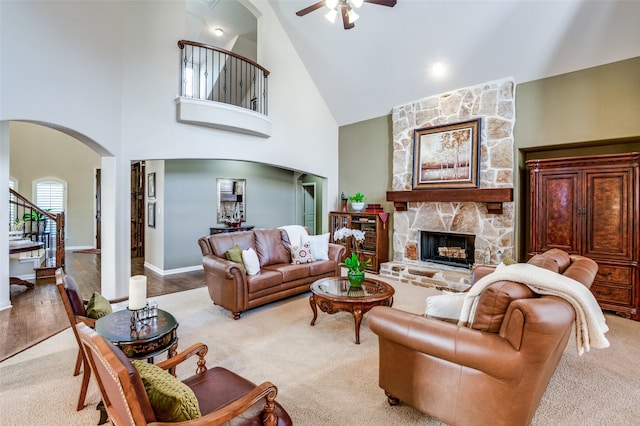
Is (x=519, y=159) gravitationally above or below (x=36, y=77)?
below

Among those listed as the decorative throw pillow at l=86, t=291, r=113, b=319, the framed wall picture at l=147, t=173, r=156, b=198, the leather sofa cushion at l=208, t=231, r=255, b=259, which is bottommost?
the decorative throw pillow at l=86, t=291, r=113, b=319

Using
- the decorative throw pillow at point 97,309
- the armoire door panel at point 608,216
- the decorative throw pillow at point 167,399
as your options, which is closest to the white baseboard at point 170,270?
the decorative throw pillow at point 97,309

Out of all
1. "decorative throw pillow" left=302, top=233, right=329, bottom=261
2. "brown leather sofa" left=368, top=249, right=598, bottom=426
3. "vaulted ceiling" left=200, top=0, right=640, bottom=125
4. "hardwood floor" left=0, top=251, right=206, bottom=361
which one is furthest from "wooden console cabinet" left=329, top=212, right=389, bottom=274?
"brown leather sofa" left=368, top=249, right=598, bottom=426

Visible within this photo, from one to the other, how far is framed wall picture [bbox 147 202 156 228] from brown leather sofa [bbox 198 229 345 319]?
2.85 m

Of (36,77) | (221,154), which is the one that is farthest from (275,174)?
(36,77)

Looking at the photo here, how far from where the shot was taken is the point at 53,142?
8.85m

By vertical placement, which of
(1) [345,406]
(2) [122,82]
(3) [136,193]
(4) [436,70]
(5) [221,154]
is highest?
(4) [436,70]

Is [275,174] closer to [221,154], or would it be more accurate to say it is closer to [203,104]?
[221,154]

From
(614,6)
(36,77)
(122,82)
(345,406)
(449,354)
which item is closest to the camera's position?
(449,354)

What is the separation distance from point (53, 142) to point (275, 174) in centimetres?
653

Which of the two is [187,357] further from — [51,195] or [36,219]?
[51,195]

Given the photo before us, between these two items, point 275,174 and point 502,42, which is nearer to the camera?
point 502,42

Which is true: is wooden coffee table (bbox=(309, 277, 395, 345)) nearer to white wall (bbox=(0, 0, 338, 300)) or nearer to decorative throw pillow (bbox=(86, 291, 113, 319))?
decorative throw pillow (bbox=(86, 291, 113, 319))

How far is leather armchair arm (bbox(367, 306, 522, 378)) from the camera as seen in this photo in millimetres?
1605
